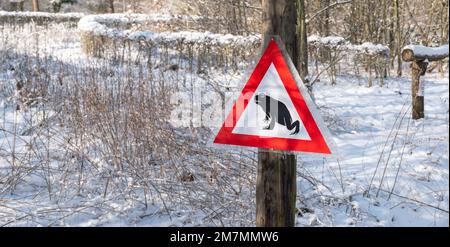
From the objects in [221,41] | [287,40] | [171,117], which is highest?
[221,41]

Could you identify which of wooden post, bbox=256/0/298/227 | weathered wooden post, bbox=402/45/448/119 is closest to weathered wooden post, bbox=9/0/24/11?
weathered wooden post, bbox=402/45/448/119

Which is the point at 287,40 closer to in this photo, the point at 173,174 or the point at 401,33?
the point at 173,174

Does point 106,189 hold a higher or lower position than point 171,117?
lower

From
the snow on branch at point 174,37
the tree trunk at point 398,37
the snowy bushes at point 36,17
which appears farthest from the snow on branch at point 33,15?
the tree trunk at point 398,37

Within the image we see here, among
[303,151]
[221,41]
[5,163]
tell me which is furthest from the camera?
[221,41]

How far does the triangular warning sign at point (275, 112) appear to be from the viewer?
185cm

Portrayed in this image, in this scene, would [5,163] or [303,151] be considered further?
[5,163]

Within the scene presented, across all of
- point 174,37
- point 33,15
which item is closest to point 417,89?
point 174,37

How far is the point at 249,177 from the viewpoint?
3.58 meters

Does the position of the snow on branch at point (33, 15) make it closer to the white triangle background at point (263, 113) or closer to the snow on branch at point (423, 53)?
the snow on branch at point (423, 53)

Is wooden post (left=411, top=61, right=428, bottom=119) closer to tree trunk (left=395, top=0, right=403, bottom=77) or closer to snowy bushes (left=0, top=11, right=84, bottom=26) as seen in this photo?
tree trunk (left=395, top=0, right=403, bottom=77)
